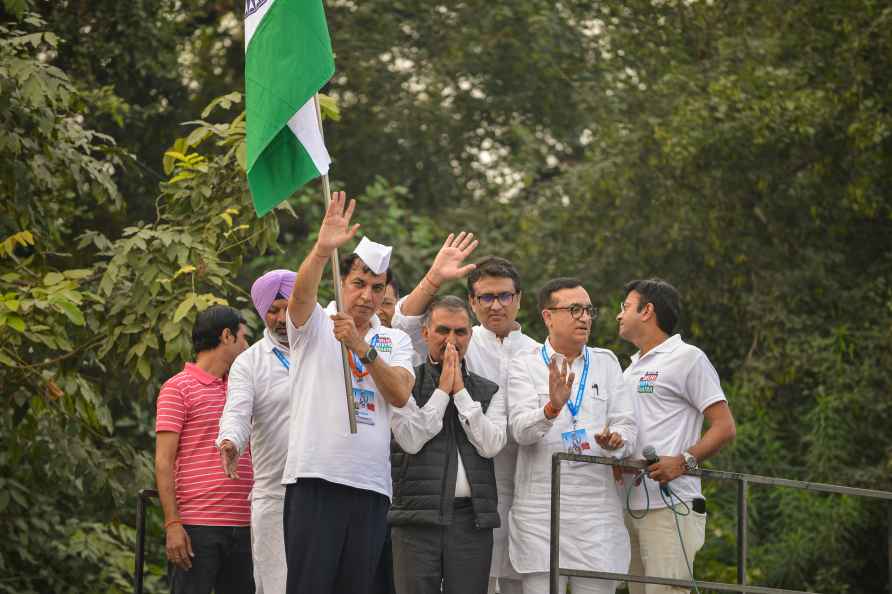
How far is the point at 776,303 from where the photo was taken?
1387cm

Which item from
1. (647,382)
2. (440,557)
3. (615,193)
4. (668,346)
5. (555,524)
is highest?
(615,193)

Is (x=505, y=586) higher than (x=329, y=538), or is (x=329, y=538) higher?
(x=329, y=538)

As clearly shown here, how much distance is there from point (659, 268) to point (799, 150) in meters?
1.87

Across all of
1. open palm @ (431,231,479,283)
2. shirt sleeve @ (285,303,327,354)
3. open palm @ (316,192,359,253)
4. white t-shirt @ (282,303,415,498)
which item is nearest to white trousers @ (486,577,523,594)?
white t-shirt @ (282,303,415,498)

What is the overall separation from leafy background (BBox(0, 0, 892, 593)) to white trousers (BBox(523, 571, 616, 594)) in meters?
3.48

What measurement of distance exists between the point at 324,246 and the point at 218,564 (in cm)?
174

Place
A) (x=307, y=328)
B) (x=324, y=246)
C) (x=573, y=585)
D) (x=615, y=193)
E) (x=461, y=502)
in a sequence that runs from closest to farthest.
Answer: (x=324, y=246)
(x=307, y=328)
(x=461, y=502)
(x=573, y=585)
(x=615, y=193)

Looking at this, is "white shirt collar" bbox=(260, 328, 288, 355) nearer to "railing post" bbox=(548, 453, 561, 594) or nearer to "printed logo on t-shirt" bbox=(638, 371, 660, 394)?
"railing post" bbox=(548, 453, 561, 594)

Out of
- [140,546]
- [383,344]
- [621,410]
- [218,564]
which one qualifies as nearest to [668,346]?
[621,410]

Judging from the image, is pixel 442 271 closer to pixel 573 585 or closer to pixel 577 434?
pixel 577 434

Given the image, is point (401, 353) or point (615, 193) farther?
point (615, 193)

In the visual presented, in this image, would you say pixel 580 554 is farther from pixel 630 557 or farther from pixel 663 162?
pixel 663 162

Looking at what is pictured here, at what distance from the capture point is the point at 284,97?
5797mm

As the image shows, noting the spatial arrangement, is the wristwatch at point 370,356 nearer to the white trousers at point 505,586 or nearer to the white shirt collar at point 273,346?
the white shirt collar at point 273,346
